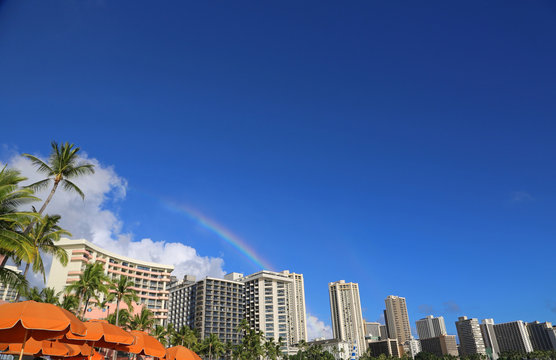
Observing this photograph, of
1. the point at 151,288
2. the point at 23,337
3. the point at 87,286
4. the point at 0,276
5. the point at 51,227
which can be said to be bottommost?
the point at 23,337

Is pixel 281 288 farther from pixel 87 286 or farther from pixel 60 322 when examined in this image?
pixel 60 322

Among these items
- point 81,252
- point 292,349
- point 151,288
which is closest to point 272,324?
point 292,349

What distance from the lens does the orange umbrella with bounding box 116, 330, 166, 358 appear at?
14.9 m

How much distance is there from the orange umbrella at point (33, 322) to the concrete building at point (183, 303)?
131 meters

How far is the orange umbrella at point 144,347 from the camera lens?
1495cm

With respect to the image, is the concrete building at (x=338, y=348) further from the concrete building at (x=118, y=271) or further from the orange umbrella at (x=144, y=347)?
the orange umbrella at (x=144, y=347)

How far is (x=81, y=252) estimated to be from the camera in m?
85.9

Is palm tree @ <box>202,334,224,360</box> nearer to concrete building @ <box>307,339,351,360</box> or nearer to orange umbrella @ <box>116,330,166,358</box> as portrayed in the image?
concrete building @ <box>307,339,351,360</box>

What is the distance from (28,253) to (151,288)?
9442cm

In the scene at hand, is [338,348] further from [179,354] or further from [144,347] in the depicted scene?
[144,347]

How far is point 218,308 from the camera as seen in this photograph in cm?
13112

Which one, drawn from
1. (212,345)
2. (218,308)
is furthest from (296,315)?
(212,345)

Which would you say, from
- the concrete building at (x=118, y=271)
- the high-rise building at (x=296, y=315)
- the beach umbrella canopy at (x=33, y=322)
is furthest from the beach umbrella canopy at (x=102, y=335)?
the high-rise building at (x=296, y=315)

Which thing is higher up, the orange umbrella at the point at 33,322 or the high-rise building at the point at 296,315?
the high-rise building at the point at 296,315
